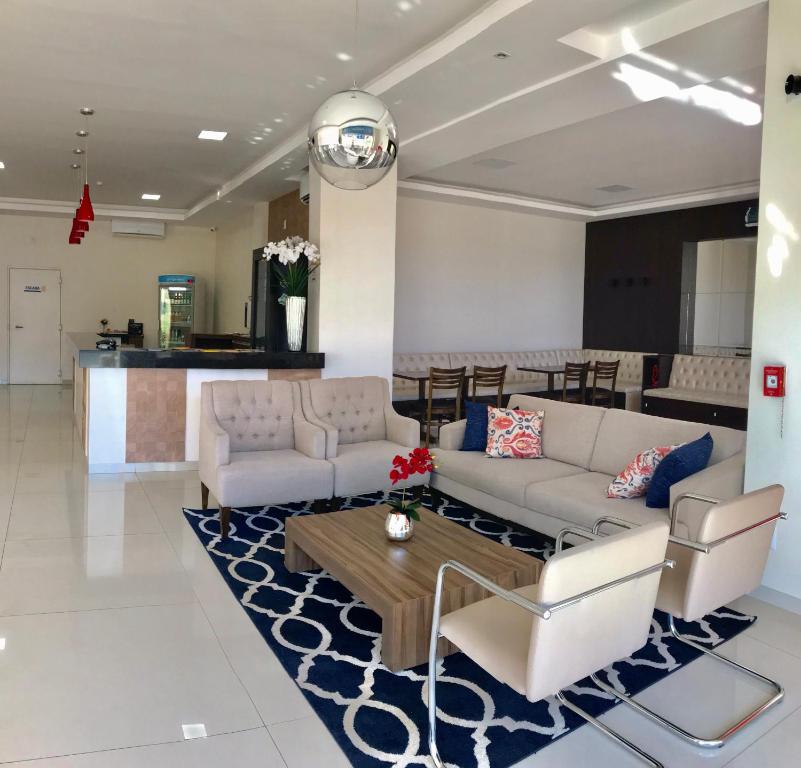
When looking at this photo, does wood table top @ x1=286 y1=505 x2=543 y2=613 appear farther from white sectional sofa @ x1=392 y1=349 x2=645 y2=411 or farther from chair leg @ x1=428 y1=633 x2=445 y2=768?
white sectional sofa @ x1=392 y1=349 x2=645 y2=411

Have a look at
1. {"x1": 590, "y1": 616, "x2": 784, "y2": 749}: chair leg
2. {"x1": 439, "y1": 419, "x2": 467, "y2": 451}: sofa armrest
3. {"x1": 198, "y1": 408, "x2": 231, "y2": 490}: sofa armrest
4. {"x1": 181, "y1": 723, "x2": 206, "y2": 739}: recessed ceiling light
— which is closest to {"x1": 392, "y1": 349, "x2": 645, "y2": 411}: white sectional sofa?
{"x1": 439, "y1": 419, "x2": 467, "y2": 451}: sofa armrest

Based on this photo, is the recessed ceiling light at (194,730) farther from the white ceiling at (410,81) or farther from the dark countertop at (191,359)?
the dark countertop at (191,359)

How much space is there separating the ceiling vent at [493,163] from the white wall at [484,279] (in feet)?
5.35

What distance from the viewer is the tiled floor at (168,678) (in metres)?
2.43

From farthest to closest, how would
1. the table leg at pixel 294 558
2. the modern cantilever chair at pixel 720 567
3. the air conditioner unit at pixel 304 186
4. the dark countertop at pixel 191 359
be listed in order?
the air conditioner unit at pixel 304 186
the dark countertop at pixel 191 359
the table leg at pixel 294 558
the modern cantilever chair at pixel 720 567

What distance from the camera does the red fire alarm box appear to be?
12.4ft

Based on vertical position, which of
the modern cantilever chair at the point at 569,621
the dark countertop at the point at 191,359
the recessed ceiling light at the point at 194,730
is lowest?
the recessed ceiling light at the point at 194,730

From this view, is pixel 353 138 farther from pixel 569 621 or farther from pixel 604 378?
pixel 604 378

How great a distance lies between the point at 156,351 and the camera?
6391 mm

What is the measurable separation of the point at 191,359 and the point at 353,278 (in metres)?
1.84

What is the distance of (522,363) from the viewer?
1072cm

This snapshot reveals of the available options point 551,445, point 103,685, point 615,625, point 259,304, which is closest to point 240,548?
point 103,685

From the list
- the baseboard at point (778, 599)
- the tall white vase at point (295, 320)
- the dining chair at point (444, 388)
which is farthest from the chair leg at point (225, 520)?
the baseboard at point (778, 599)

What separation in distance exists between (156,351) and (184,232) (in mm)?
8184
